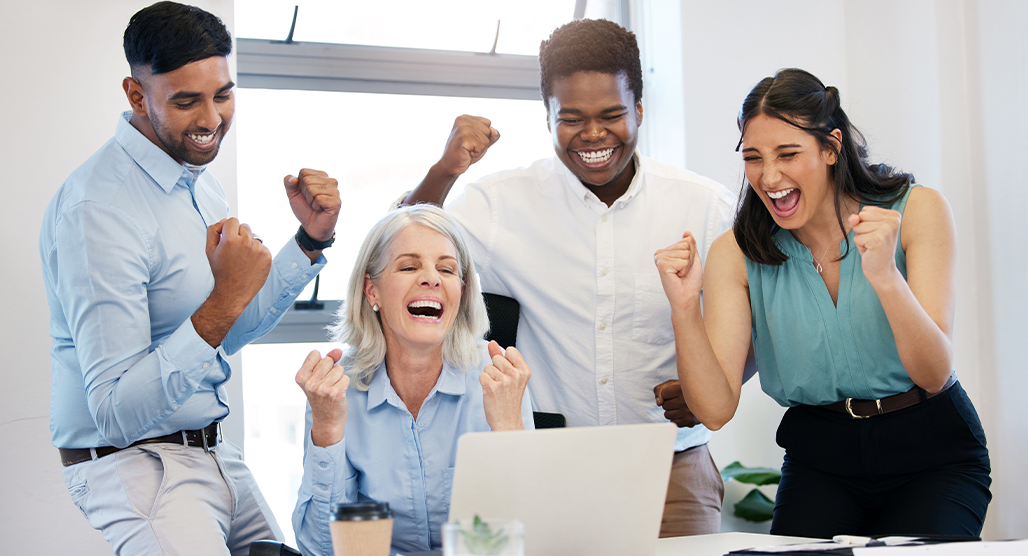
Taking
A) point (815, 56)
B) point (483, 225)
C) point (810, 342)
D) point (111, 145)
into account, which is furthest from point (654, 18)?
point (111, 145)

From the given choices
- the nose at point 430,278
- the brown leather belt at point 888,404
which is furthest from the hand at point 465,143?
the brown leather belt at point 888,404

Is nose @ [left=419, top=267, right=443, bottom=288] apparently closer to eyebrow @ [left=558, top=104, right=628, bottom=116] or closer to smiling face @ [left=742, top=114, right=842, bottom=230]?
eyebrow @ [left=558, top=104, right=628, bottom=116]

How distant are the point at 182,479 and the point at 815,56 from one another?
270cm

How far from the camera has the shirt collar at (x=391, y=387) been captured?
5.70ft

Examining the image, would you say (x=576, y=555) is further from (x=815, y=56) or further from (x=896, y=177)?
(x=815, y=56)

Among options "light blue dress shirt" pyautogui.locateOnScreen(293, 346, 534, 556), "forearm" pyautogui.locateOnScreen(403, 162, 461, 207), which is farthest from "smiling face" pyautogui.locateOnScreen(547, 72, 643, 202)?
"light blue dress shirt" pyautogui.locateOnScreen(293, 346, 534, 556)

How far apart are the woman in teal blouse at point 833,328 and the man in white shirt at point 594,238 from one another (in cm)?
30

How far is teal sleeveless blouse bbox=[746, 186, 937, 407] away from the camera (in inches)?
67.1

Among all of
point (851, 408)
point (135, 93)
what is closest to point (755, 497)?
point (851, 408)

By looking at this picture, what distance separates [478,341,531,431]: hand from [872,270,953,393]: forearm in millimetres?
736

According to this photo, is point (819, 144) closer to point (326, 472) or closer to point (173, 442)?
point (326, 472)

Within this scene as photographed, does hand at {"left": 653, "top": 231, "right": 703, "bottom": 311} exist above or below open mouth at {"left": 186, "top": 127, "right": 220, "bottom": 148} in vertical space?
below

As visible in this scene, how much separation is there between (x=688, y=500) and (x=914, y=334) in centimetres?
82

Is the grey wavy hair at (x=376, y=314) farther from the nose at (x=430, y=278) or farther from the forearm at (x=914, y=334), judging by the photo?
the forearm at (x=914, y=334)
